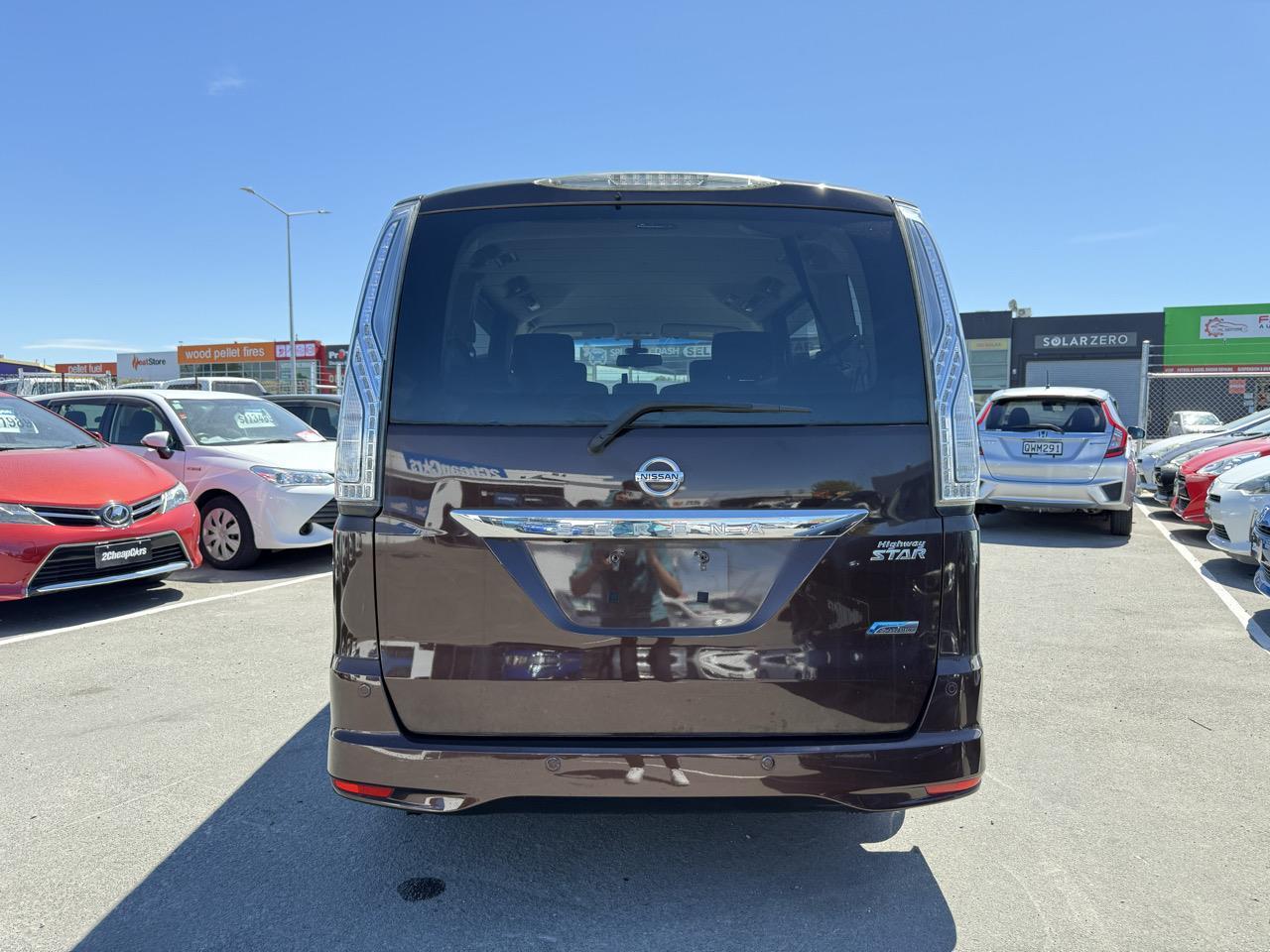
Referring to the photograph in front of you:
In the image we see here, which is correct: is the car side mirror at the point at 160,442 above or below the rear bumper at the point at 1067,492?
above

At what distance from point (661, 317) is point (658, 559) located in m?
0.75

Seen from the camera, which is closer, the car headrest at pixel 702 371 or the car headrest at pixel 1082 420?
the car headrest at pixel 702 371

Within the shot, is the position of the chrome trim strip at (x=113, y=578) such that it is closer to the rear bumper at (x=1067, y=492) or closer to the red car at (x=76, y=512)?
the red car at (x=76, y=512)

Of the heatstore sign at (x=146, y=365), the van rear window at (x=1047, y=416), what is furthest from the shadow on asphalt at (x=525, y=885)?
the heatstore sign at (x=146, y=365)

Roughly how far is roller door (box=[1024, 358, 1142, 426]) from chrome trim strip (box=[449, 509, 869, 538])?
Result: 123 feet

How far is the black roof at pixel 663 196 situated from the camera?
7.95 ft

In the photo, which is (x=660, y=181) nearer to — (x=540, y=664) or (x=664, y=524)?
(x=664, y=524)

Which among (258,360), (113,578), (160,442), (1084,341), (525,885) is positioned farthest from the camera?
(258,360)

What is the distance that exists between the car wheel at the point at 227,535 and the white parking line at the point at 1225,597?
759 centimetres

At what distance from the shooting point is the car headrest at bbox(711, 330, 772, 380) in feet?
7.73

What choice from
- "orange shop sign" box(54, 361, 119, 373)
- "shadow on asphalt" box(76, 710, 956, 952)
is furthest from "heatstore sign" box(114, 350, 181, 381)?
"shadow on asphalt" box(76, 710, 956, 952)

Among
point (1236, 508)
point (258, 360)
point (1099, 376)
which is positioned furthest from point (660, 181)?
point (258, 360)

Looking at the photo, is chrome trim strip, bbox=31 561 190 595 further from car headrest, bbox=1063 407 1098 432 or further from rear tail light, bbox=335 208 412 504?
car headrest, bbox=1063 407 1098 432

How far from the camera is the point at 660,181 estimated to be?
8.06ft
